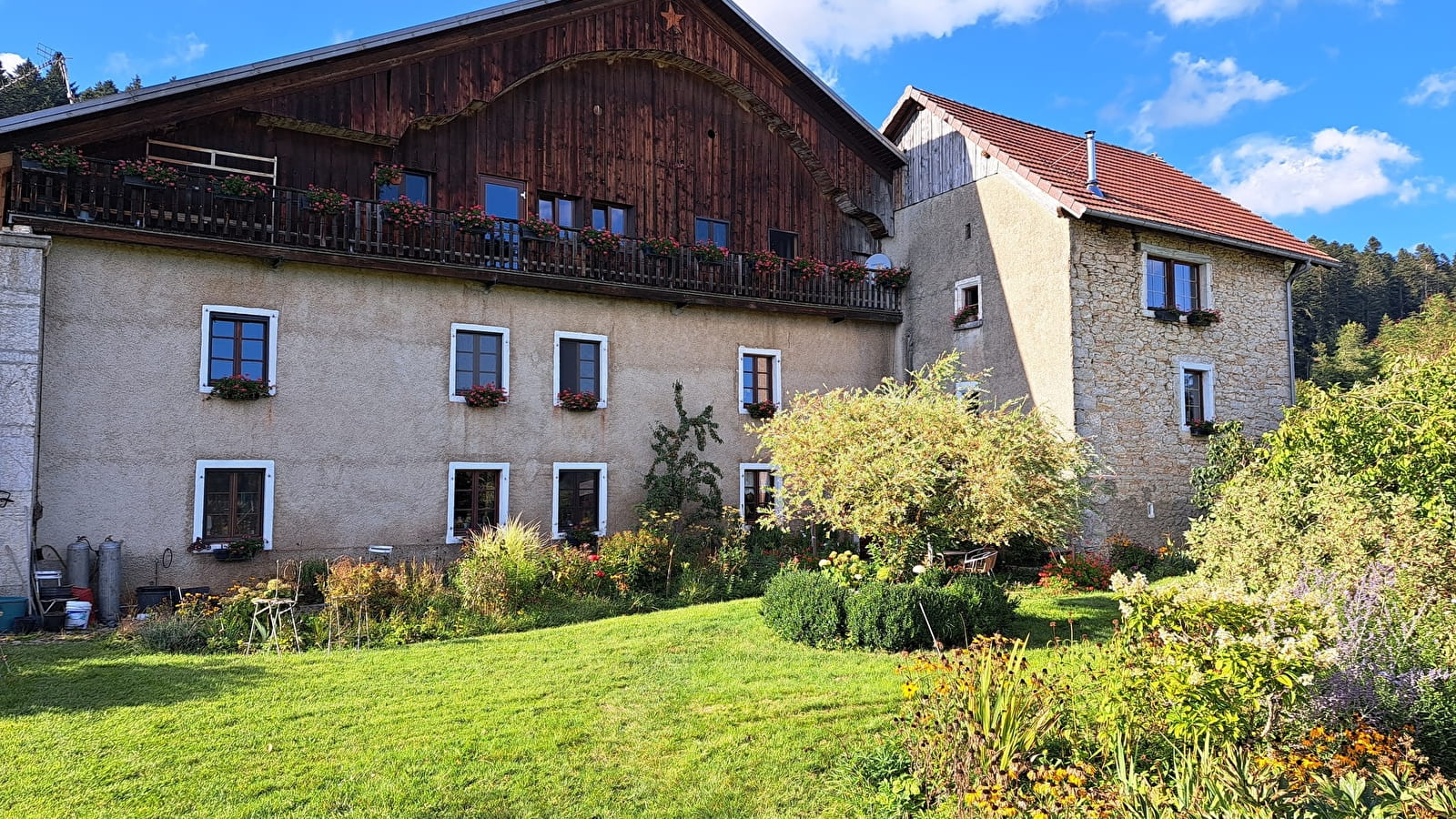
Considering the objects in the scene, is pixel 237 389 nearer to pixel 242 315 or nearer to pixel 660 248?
pixel 242 315

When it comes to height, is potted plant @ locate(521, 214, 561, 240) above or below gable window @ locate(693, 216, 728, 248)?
below

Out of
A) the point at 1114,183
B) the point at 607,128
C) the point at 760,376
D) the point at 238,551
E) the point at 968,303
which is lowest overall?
the point at 238,551

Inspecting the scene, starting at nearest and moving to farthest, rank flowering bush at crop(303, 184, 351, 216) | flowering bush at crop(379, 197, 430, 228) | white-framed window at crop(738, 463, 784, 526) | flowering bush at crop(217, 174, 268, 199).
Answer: flowering bush at crop(217, 174, 268, 199)
flowering bush at crop(303, 184, 351, 216)
flowering bush at crop(379, 197, 430, 228)
white-framed window at crop(738, 463, 784, 526)

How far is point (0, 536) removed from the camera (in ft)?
36.0

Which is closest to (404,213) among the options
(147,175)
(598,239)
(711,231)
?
(598,239)

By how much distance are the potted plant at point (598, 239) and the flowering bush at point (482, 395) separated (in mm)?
3014

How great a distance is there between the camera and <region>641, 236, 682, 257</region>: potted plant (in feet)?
53.0

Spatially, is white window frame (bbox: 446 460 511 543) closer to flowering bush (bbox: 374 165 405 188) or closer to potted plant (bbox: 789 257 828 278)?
flowering bush (bbox: 374 165 405 188)

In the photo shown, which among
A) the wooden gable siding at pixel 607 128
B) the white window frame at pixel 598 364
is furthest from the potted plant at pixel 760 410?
the wooden gable siding at pixel 607 128

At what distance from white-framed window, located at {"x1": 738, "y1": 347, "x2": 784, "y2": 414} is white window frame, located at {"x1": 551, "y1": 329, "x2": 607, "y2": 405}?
8.97 ft

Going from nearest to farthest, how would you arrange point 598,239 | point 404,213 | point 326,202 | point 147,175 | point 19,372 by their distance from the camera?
point 19,372
point 147,175
point 326,202
point 404,213
point 598,239

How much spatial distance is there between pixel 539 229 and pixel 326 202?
10.8 feet

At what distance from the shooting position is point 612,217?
1703 cm

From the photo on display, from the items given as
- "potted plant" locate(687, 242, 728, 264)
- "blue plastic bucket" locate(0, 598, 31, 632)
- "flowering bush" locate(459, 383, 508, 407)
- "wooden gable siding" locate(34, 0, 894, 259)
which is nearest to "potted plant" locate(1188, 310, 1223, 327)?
"wooden gable siding" locate(34, 0, 894, 259)
